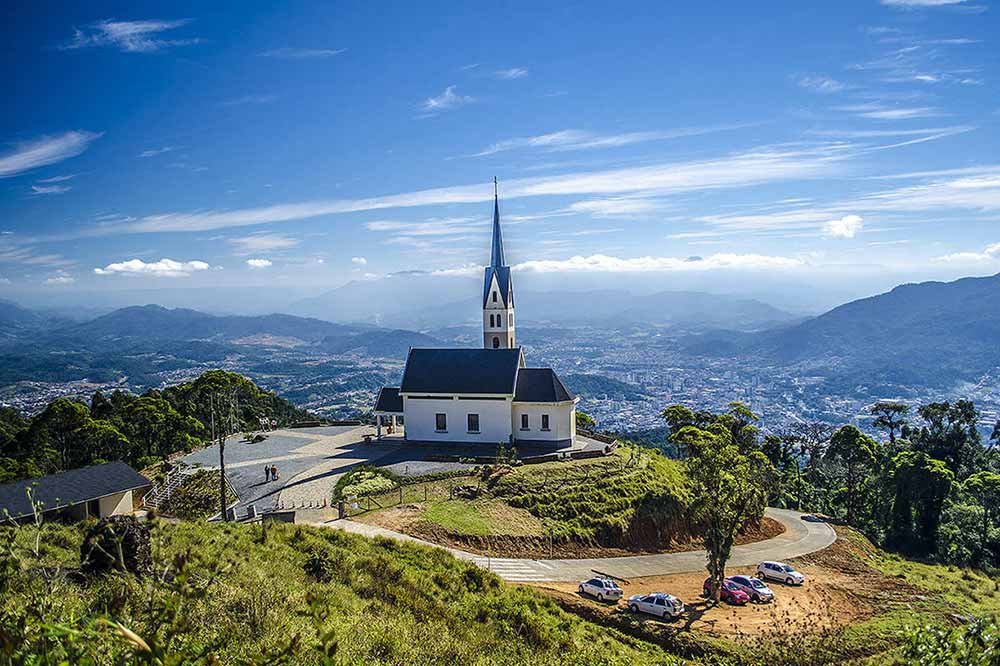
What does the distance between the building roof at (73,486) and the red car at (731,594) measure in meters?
20.3

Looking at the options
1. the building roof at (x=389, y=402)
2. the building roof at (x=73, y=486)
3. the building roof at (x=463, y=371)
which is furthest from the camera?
the building roof at (x=389, y=402)

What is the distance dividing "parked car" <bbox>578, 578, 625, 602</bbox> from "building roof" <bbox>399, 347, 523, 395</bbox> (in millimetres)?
15767

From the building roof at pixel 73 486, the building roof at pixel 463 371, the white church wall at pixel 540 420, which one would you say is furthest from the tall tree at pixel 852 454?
the building roof at pixel 73 486

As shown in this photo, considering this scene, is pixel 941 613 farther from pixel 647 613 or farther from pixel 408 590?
pixel 408 590

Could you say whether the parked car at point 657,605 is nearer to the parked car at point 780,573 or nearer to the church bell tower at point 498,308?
the parked car at point 780,573

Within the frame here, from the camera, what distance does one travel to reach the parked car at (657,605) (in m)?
20.2

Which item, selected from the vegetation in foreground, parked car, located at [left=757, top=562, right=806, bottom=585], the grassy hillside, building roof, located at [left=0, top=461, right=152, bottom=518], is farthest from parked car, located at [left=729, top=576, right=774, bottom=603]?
the vegetation in foreground

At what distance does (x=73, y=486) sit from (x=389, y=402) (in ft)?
66.3

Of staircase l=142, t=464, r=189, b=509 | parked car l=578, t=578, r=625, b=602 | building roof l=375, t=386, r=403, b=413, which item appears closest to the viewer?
parked car l=578, t=578, r=625, b=602

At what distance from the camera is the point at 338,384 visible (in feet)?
551

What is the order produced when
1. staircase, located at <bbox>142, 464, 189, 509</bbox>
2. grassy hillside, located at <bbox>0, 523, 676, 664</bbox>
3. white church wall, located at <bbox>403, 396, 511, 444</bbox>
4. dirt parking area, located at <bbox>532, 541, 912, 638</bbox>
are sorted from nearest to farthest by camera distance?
1. grassy hillside, located at <bbox>0, 523, 676, 664</bbox>
2. dirt parking area, located at <bbox>532, 541, 912, 638</bbox>
3. staircase, located at <bbox>142, 464, 189, 509</bbox>
4. white church wall, located at <bbox>403, 396, 511, 444</bbox>

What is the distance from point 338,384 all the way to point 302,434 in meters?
129

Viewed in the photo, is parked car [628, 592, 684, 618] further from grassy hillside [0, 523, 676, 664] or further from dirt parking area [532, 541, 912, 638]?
grassy hillside [0, 523, 676, 664]

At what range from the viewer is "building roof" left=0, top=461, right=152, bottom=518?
20312 mm
